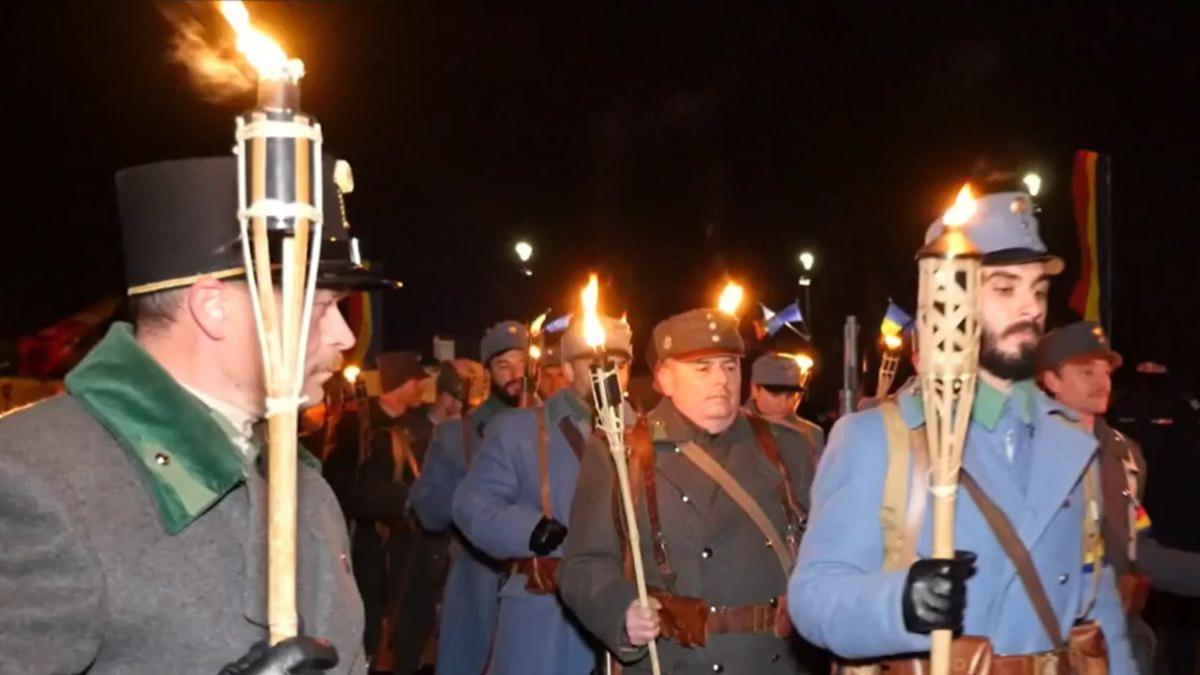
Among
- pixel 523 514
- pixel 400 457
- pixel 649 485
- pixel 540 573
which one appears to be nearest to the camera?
pixel 649 485

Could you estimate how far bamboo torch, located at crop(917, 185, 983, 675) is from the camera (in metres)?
3.27

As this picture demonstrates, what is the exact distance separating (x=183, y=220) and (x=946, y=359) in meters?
1.81

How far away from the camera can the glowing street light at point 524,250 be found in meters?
26.0

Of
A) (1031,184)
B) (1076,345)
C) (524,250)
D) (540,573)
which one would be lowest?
(540,573)

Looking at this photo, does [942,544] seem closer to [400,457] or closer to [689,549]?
[689,549]

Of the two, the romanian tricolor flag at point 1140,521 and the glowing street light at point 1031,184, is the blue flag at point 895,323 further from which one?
the romanian tricolor flag at point 1140,521

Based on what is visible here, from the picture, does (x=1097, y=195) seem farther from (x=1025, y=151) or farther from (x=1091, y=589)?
(x=1025, y=151)

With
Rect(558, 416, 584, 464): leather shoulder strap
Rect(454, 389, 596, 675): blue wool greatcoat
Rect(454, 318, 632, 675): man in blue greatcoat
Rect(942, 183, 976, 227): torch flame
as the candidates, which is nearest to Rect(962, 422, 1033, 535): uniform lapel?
Rect(942, 183, 976, 227): torch flame

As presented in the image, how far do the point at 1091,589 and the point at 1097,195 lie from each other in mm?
4107

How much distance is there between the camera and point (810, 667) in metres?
5.45

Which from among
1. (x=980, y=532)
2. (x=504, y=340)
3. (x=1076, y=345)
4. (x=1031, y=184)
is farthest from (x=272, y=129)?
(x=504, y=340)

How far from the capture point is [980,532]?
3885 millimetres

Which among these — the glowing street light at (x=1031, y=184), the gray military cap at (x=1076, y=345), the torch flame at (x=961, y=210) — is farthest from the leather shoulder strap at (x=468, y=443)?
the torch flame at (x=961, y=210)

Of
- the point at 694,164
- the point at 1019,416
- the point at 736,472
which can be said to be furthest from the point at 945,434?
the point at 694,164
